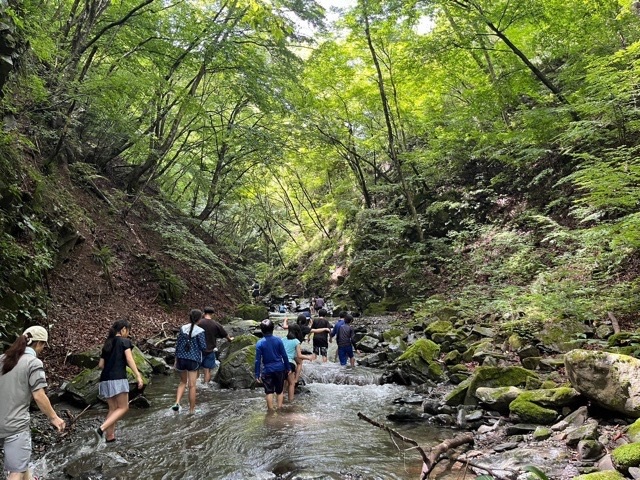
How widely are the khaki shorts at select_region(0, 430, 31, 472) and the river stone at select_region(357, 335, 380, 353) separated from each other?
1076cm

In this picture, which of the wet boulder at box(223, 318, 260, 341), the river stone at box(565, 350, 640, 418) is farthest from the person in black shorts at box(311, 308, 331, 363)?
the river stone at box(565, 350, 640, 418)

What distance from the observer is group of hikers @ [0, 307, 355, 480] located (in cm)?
403

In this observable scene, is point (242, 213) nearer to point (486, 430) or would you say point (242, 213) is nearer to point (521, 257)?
point (521, 257)

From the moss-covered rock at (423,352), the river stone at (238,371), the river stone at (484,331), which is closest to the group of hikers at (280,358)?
the river stone at (238,371)

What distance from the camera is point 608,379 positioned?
18.8 ft

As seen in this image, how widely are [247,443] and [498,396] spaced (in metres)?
4.39

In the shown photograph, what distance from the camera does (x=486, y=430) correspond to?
6562 millimetres

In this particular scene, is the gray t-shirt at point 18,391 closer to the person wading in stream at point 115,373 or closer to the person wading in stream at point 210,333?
the person wading in stream at point 115,373

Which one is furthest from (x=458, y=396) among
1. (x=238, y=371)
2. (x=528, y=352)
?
(x=238, y=371)

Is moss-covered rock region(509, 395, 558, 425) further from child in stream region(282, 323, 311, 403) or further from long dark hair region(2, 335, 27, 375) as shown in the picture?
long dark hair region(2, 335, 27, 375)

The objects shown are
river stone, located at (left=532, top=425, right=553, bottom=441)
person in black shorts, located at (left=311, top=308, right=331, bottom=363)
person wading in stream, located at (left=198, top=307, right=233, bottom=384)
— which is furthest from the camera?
person in black shorts, located at (left=311, top=308, right=331, bottom=363)

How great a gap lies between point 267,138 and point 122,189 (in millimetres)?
7430

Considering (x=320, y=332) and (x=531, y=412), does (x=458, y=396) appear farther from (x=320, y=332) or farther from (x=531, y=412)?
(x=320, y=332)

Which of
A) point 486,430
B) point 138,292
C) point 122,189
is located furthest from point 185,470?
point 122,189
